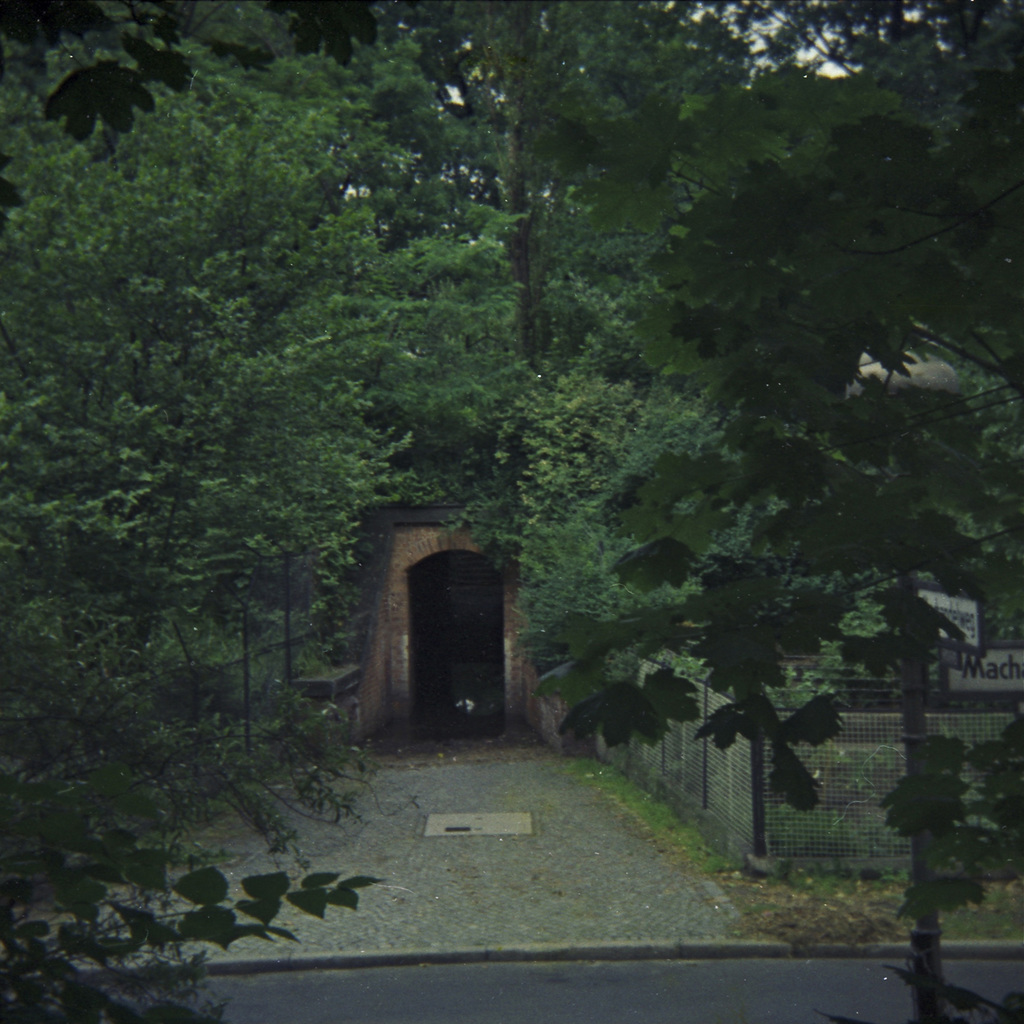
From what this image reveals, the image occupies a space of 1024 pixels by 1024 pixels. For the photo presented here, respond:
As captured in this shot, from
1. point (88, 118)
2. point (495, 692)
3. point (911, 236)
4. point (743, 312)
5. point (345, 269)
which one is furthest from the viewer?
point (495, 692)

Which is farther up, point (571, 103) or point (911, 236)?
point (571, 103)

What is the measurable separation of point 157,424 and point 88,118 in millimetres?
8201

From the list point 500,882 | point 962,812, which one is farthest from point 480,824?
point 962,812

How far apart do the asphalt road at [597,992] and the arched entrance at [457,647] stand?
11689 mm

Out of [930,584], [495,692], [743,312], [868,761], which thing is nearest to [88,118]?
[743,312]

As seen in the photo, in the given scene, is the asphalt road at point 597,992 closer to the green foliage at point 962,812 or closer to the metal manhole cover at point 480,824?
the metal manhole cover at point 480,824

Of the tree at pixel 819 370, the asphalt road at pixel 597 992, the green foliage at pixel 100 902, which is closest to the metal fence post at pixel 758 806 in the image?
the asphalt road at pixel 597 992

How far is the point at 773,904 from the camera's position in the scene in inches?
362

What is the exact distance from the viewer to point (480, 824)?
12258mm

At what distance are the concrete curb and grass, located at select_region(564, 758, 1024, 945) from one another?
113 mm

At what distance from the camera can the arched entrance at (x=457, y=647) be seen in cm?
2204

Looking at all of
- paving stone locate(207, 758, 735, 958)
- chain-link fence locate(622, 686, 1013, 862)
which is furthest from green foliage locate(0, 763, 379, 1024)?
chain-link fence locate(622, 686, 1013, 862)

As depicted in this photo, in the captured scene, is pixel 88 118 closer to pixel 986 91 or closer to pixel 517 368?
pixel 986 91

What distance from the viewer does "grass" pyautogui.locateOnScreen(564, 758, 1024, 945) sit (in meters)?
8.51
